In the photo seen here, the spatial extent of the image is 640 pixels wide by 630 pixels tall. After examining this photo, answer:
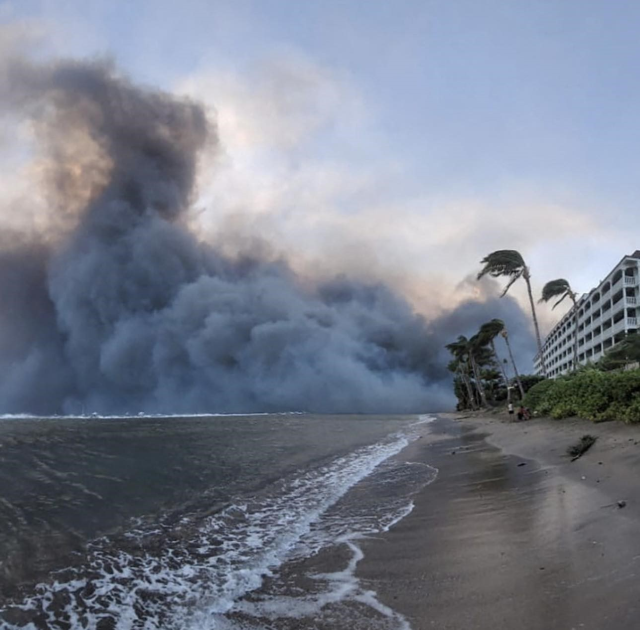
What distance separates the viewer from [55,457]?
2558 cm

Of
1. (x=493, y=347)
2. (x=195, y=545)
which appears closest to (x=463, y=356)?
(x=493, y=347)

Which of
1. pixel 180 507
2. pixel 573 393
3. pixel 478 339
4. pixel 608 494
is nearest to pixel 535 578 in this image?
pixel 608 494

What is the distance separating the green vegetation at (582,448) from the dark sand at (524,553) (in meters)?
1.17

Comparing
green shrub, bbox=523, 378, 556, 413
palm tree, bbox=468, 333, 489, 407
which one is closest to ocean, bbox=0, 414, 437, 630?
green shrub, bbox=523, 378, 556, 413

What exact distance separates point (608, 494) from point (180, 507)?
9.81 metres

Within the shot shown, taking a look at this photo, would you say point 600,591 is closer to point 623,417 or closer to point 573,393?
point 623,417

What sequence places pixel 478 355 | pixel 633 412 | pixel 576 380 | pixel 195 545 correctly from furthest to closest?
pixel 478 355 → pixel 576 380 → pixel 633 412 → pixel 195 545

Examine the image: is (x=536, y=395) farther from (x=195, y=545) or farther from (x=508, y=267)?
(x=195, y=545)

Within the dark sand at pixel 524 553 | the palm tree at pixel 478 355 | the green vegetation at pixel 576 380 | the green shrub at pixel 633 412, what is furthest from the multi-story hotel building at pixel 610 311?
the dark sand at pixel 524 553

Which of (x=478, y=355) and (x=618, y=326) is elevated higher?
(x=618, y=326)

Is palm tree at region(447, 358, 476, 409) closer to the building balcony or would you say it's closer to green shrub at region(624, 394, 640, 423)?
the building balcony

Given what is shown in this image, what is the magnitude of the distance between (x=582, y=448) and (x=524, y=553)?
31.1ft

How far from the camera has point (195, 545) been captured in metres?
9.70

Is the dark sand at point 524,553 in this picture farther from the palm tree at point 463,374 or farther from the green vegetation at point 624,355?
the palm tree at point 463,374
